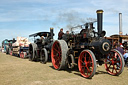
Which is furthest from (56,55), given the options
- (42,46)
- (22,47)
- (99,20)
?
(22,47)

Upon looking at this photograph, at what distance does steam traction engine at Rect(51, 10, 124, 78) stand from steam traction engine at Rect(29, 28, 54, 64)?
278 centimetres

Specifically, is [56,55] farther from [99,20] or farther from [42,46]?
[42,46]

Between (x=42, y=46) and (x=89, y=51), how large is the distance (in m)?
6.14

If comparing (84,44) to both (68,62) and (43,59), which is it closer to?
(68,62)

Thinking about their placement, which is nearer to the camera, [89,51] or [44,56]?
[89,51]

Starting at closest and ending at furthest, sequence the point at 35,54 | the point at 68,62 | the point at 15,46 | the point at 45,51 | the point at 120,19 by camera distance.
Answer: the point at 68,62 < the point at 45,51 < the point at 35,54 < the point at 15,46 < the point at 120,19

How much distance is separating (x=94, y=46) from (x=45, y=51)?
4.60m

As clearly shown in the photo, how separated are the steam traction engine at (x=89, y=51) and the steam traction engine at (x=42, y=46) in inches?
109

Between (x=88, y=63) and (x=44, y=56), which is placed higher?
(x=88, y=63)

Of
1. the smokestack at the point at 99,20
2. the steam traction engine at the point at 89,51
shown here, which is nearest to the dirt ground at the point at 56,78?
the steam traction engine at the point at 89,51

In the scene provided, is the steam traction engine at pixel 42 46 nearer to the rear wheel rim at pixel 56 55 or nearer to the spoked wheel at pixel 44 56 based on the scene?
the spoked wheel at pixel 44 56

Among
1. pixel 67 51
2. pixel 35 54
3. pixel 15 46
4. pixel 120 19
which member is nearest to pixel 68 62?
pixel 67 51

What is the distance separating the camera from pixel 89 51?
5.38 metres

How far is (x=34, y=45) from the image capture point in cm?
1143
